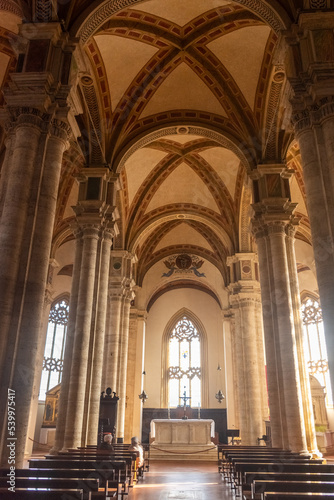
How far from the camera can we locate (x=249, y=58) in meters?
12.2

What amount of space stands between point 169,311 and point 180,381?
4.58m

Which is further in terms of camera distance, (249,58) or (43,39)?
(249,58)

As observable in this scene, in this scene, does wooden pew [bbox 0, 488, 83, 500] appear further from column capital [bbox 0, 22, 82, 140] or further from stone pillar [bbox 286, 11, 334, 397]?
column capital [bbox 0, 22, 82, 140]

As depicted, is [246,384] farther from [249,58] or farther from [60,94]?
[60,94]

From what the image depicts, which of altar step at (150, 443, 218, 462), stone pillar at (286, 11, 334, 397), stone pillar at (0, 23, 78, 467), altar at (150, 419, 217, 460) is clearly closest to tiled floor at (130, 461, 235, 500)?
stone pillar at (0, 23, 78, 467)

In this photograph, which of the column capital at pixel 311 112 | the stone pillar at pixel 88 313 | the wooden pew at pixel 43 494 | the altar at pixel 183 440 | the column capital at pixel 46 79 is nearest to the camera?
the wooden pew at pixel 43 494

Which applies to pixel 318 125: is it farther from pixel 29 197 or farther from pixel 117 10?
A: pixel 117 10

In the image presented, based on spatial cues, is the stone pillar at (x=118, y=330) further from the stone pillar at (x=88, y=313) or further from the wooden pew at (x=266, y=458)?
the wooden pew at (x=266, y=458)

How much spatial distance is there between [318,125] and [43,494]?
22.6 ft

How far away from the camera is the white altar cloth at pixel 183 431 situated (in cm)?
1761

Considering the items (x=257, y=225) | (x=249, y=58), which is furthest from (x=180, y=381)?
(x=249, y=58)

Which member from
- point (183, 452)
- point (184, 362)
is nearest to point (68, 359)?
point (183, 452)

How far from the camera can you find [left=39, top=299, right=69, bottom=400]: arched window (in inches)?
941

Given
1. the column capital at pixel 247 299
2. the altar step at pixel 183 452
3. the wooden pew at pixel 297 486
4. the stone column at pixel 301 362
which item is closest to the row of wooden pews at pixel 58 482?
the wooden pew at pixel 297 486
